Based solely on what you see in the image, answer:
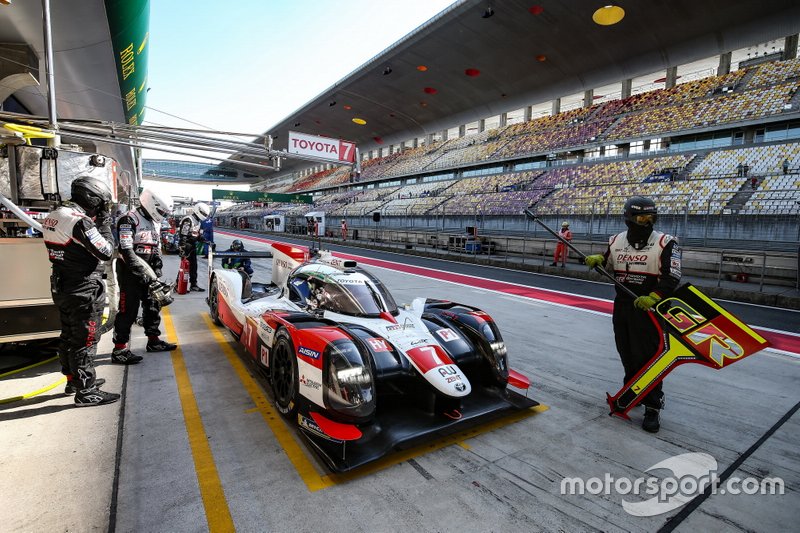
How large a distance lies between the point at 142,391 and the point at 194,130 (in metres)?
4.79

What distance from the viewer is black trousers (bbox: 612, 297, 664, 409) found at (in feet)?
10.0

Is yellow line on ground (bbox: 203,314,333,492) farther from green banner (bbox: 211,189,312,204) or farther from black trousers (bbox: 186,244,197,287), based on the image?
green banner (bbox: 211,189,312,204)

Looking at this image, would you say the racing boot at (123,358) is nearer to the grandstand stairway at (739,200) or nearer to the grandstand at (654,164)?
the grandstand at (654,164)

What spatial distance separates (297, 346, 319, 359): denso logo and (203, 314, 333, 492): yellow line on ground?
2.01 feet

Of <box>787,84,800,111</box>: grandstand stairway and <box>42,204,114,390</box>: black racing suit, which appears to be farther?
<box>787,84,800,111</box>: grandstand stairway

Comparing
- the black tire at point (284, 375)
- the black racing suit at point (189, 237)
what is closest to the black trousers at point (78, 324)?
the black tire at point (284, 375)

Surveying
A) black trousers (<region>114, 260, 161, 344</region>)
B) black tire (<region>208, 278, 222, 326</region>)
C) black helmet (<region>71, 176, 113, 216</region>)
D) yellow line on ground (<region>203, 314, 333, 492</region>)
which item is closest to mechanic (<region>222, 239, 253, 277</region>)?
black tire (<region>208, 278, 222, 326</region>)

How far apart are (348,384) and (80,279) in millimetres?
2470

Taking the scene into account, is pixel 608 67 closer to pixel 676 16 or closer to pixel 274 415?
pixel 676 16

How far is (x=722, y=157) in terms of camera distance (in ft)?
58.1

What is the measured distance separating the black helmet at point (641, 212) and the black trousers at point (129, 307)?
4.99m

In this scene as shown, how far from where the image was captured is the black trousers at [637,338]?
3.06 meters

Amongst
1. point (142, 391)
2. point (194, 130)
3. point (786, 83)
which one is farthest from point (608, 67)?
point (142, 391)

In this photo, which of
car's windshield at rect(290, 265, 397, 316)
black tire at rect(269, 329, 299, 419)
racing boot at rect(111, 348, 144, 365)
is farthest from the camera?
racing boot at rect(111, 348, 144, 365)
